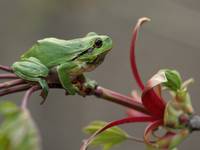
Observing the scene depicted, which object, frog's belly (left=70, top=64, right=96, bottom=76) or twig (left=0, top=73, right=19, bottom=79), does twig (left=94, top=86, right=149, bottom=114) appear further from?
twig (left=0, top=73, right=19, bottom=79)

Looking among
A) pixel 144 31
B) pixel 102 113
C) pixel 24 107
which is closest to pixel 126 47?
pixel 144 31

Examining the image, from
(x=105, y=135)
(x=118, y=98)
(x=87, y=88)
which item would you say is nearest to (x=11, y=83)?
(x=87, y=88)

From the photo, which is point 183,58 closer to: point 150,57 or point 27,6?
point 150,57

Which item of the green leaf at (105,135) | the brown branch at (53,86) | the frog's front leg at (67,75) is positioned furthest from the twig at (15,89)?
the green leaf at (105,135)

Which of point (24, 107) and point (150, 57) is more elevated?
point (24, 107)

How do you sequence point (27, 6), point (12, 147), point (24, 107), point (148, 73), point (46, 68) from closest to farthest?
1. point (12, 147)
2. point (24, 107)
3. point (46, 68)
4. point (27, 6)
5. point (148, 73)

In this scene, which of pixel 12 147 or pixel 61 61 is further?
pixel 61 61

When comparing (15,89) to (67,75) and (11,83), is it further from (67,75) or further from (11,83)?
(67,75)
